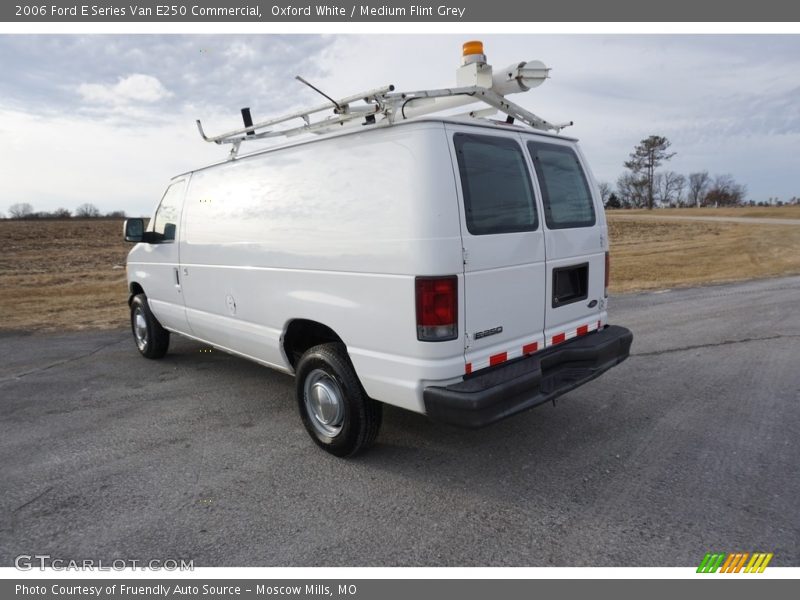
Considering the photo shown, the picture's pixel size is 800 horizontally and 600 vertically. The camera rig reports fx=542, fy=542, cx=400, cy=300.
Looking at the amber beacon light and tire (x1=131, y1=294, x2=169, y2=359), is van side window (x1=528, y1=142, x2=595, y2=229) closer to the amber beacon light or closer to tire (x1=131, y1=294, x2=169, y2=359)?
the amber beacon light

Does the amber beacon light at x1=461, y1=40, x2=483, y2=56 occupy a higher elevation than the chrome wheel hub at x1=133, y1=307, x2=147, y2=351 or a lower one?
higher

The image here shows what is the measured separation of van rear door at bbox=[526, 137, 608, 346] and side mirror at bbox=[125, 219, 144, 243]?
14.1ft

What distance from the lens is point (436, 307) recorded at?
10.4 ft

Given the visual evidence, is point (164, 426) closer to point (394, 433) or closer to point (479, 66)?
point (394, 433)

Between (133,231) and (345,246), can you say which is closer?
(345,246)

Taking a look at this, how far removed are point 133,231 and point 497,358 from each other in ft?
14.6

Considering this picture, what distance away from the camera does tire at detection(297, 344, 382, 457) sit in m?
3.68

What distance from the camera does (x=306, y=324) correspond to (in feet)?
13.7

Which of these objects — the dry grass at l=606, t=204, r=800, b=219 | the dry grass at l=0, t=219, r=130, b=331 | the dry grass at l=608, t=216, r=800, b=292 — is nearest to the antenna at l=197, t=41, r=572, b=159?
the dry grass at l=0, t=219, r=130, b=331

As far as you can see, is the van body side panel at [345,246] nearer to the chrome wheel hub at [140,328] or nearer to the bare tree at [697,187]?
the chrome wheel hub at [140,328]

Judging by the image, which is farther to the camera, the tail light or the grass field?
the grass field

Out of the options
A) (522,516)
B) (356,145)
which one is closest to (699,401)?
(522,516)

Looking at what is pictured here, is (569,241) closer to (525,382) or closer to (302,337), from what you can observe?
(525,382)

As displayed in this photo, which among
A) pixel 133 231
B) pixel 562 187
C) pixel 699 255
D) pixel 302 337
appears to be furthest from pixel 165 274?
pixel 699 255
